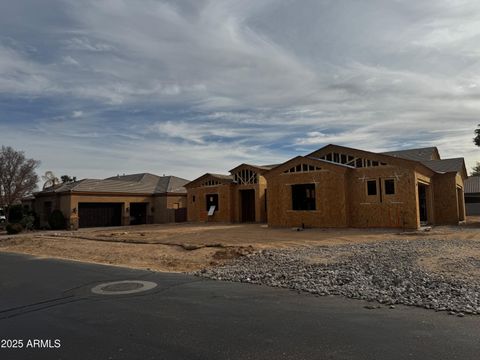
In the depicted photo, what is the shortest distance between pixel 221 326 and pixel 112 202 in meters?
33.7

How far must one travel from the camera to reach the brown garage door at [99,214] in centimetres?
3647

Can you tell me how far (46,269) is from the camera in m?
13.0

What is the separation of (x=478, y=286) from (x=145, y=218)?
36.2 m

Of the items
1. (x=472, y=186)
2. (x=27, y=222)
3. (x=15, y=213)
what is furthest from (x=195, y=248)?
(x=472, y=186)

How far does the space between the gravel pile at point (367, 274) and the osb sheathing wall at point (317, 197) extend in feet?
26.6

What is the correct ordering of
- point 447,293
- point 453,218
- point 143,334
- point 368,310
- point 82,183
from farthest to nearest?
point 82,183, point 453,218, point 447,293, point 368,310, point 143,334

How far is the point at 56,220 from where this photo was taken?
3409cm

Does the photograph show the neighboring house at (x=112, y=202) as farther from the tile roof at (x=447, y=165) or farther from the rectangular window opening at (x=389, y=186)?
the tile roof at (x=447, y=165)

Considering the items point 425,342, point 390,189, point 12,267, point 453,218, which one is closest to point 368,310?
point 425,342

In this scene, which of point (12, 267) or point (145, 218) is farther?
point (145, 218)

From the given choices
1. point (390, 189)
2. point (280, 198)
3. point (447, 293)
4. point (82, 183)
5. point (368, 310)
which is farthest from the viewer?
point (82, 183)

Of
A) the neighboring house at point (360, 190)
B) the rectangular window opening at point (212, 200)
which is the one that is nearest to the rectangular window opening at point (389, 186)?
the neighboring house at point (360, 190)

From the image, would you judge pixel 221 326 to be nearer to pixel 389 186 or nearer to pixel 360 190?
pixel 389 186

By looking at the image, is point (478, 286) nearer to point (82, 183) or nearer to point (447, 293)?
point (447, 293)
